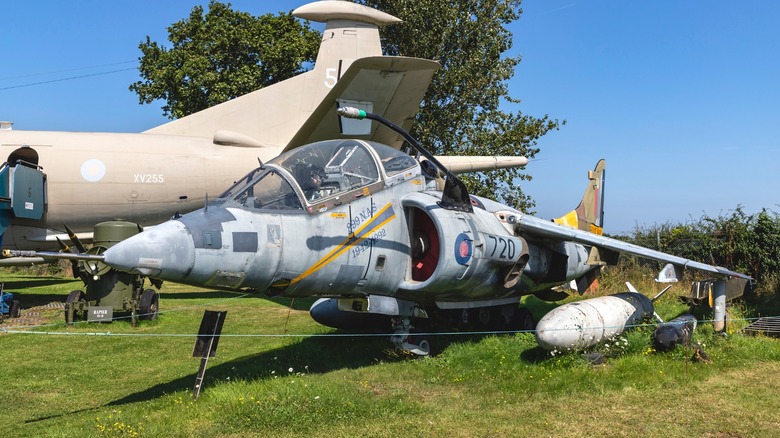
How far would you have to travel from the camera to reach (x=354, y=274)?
8117mm

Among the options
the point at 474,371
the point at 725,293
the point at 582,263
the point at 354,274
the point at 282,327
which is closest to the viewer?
the point at 354,274

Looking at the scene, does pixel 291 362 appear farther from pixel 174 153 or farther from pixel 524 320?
pixel 174 153

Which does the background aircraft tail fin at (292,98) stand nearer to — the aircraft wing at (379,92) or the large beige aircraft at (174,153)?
the large beige aircraft at (174,153)

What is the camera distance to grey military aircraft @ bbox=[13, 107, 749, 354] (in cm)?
684

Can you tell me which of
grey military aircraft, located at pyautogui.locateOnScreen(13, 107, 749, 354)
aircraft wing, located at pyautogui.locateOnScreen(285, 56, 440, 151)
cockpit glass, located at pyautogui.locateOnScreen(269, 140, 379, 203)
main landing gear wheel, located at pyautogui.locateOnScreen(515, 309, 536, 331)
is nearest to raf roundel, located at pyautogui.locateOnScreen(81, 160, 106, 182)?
aircraft wing, located at pyautogui.locateOnScreen(285, 56, 440, 151)

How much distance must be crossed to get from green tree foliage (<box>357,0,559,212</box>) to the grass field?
16.4m

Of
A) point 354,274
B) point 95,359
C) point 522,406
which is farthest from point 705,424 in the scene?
point 95,359

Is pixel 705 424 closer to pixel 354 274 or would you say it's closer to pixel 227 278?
pixel 354 274

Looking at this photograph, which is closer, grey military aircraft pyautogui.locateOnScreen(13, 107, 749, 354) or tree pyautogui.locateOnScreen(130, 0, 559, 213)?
grey military aircraft pyautogui.locateOnScreen(13, 107, 749, 354)

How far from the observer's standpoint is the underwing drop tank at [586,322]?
869 cm

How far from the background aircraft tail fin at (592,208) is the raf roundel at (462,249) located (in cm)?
601

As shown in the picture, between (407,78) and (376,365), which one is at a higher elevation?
(407,78)

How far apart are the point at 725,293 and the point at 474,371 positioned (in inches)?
164

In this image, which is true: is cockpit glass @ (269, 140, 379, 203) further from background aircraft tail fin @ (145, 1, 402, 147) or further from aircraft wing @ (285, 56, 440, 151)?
background aircraft tail fin @ (145, 1, 402, 147)
